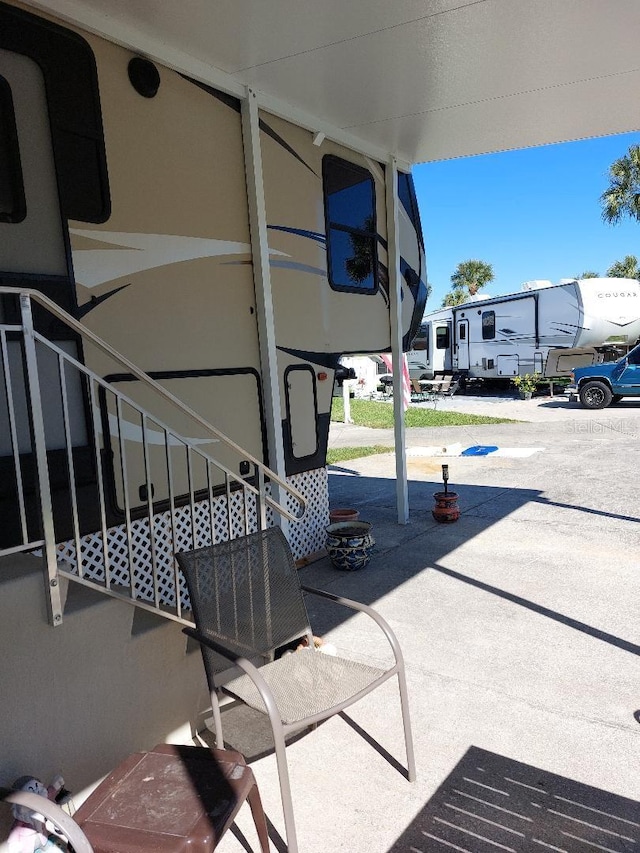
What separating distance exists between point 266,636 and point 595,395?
543 inches

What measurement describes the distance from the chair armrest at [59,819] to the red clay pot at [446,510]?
184 inches

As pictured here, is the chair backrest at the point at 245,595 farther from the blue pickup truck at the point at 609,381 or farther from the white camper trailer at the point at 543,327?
the white camper trailer at the point at 543,327

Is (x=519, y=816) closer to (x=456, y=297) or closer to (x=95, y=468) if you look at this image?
(x=95, y=468)

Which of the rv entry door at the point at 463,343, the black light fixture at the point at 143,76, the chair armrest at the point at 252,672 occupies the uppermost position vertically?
the black light fixture at the point at 143,76

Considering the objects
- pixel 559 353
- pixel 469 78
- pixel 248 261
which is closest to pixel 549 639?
pixel 248 261

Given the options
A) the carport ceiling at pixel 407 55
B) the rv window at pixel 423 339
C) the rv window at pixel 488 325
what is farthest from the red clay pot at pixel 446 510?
the rv window at pixel 423 339

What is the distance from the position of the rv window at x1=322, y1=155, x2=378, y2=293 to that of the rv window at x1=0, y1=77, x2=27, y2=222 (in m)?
2.69

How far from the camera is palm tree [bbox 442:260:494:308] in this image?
45.6 meters

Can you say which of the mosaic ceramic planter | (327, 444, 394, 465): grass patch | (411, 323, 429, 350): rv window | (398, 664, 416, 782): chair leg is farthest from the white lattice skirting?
(411, 323, 429, 350): rv window

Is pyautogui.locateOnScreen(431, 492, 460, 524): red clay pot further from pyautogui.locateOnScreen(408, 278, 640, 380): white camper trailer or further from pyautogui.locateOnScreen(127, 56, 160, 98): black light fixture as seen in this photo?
pyautogui.locateOnScreen(408, 278, 640, 380): white camper trailer

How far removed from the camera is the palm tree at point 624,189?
2198 centimetres

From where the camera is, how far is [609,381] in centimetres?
1437

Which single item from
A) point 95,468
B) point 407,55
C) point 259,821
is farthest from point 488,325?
point 259,821

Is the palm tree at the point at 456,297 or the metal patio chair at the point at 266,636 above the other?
the palm tree at the point at 456,297
